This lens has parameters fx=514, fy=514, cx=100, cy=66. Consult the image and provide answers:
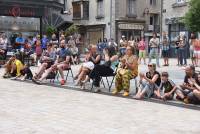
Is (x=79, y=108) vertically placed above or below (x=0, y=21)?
below

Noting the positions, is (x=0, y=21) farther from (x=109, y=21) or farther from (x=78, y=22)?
(x=78, y=22)

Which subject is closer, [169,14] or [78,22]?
[169,14]

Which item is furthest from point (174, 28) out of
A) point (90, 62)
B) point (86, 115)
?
point (86, 115)

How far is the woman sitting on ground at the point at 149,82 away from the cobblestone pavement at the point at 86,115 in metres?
0.46

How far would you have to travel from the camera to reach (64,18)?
36.1m

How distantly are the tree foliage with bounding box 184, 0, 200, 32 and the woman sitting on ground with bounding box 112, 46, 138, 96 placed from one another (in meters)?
8.83

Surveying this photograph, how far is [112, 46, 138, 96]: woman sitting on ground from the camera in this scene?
43.8ft

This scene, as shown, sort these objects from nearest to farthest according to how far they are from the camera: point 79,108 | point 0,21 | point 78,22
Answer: point 79,108 → point 0,21 → point 78,22

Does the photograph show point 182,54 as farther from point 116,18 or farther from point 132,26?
point 132,26

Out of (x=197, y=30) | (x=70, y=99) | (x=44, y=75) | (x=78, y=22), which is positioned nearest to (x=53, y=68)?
(x=44, y=75)

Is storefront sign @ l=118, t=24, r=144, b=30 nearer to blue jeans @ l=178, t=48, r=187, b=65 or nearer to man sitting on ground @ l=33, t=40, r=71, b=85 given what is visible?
blue jeans @ l=178, t=48, r=187, b=65

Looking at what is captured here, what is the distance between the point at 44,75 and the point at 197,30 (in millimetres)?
8788

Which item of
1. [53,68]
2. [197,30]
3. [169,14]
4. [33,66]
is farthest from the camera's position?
[169,14]

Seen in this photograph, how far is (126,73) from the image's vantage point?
13.3 m
